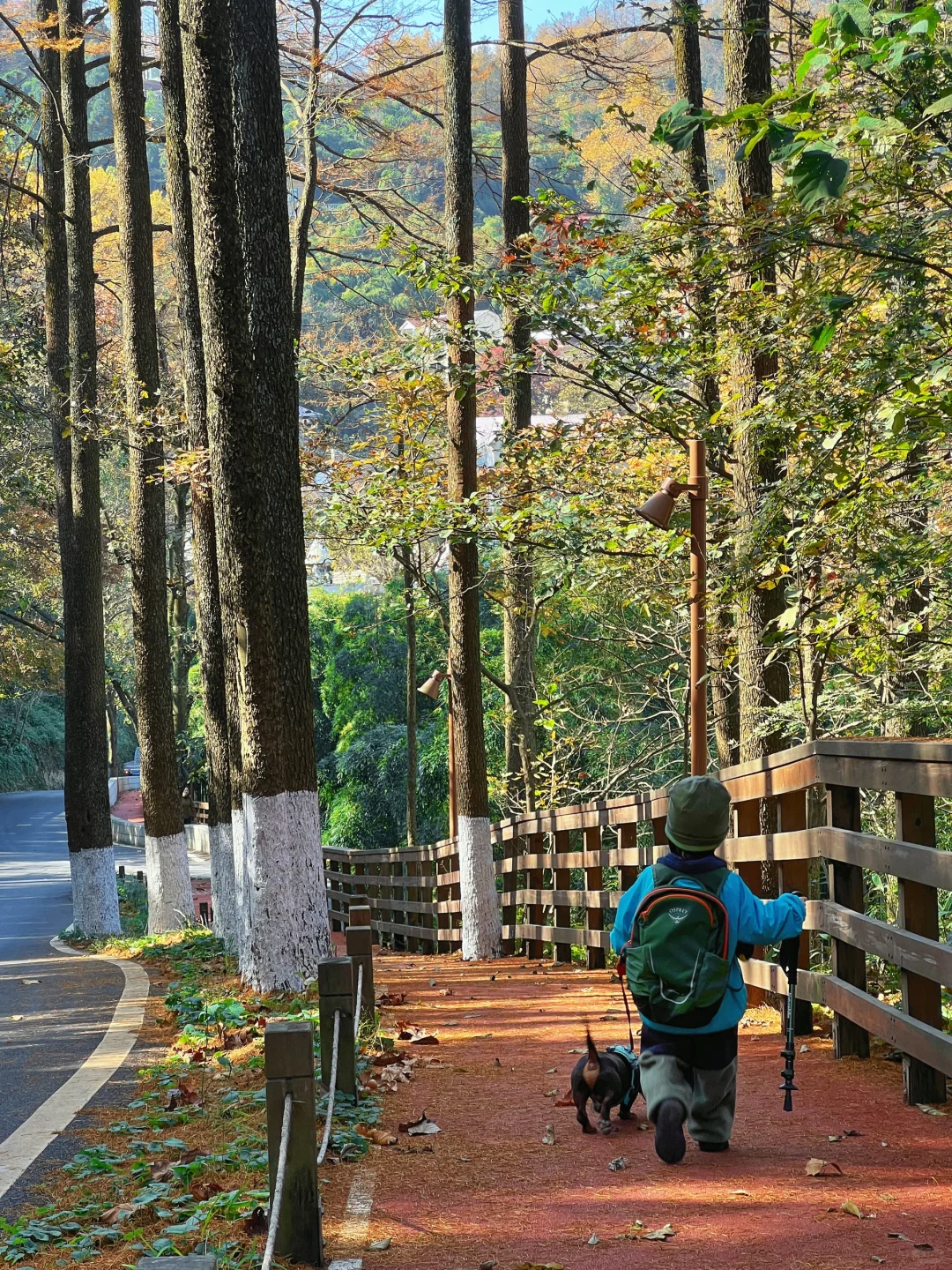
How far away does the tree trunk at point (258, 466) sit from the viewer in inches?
384

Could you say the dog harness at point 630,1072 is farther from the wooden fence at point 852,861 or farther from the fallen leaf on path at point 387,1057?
the fallen leaf on path at point 387,1057

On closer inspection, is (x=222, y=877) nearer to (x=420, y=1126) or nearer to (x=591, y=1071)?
(x=420, y=1126)

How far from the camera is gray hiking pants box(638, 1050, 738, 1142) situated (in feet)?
16.5

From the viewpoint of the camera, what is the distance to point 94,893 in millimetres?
20672

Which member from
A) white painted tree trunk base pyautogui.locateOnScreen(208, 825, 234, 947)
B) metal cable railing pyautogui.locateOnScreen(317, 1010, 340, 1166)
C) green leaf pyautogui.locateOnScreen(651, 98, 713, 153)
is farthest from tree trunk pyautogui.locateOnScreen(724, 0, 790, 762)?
white painted tree trunk base pyautogui.locateOnScreen(208, 825, 234, 947)

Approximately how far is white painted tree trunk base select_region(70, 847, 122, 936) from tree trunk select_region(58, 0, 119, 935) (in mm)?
13

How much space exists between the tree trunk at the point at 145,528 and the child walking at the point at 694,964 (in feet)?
47.4

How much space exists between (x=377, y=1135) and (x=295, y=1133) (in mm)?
1663

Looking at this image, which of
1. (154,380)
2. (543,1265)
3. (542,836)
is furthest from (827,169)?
(154,380)

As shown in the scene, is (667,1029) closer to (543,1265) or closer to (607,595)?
(543,1265)

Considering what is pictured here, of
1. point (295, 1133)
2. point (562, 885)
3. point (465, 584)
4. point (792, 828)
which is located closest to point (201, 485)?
point (465, 584)

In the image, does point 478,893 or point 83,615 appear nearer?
point 478,893

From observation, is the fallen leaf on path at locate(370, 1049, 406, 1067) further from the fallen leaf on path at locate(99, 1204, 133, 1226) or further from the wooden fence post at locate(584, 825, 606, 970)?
the wooden fence post at locate(584, 825, 606, 970)

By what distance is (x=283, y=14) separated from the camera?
22484mm
